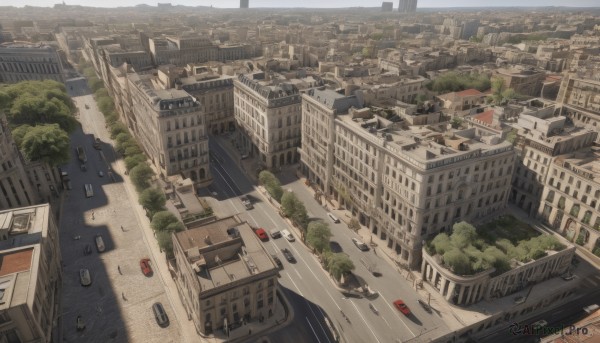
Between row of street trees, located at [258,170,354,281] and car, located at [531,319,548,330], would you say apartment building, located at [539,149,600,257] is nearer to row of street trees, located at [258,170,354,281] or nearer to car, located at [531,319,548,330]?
car, located at [531,319,548,330]

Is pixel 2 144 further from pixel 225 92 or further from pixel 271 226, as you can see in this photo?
pixel 225 92

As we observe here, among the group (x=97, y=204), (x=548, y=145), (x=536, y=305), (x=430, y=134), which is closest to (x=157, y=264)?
(x=97, y=204)

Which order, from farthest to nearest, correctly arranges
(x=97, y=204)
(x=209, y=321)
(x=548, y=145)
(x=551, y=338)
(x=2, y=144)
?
(x=97, y=204), (x=548, y=145), (x=2, y=144), (x=209, y=321), (x=551, y=338)

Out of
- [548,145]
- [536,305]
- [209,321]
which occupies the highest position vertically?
[548,145]

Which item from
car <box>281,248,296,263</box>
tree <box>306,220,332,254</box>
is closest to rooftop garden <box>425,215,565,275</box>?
tree <box>306,220,332,254</box>

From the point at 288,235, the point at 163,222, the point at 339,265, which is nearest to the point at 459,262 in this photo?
the point at 339,265

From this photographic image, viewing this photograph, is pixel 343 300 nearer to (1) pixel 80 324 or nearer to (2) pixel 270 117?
(1) pixel 80 324
